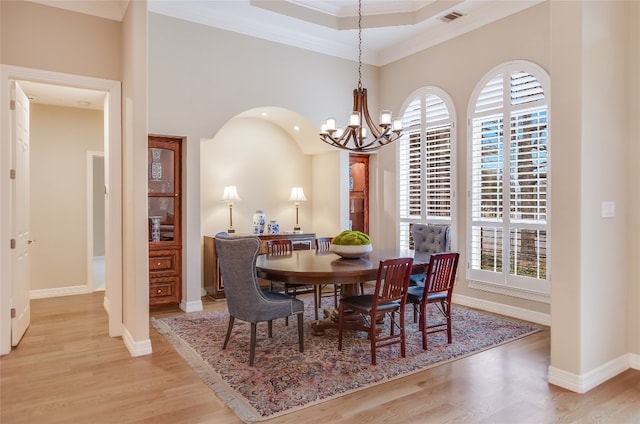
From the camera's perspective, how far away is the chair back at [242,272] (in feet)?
10.9

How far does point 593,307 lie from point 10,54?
16.7ft

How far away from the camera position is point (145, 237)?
12.1 ft

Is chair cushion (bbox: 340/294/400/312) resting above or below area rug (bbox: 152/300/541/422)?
above

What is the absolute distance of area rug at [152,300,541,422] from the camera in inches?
113

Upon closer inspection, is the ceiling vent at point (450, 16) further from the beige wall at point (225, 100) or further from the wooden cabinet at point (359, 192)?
the wooden cabinet at point (359, 192)

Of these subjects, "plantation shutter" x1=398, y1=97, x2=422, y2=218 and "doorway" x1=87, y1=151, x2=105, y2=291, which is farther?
"doorway" x1=87, y1=151, x2=105, y2=291

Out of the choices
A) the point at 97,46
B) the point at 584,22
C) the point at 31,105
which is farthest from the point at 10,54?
the point at 584,22

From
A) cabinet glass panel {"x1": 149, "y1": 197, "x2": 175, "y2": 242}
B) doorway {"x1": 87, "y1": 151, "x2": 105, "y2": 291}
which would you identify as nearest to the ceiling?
doorway {"x1": 87, "y1": 151, "x2": 105, "y2": 291}

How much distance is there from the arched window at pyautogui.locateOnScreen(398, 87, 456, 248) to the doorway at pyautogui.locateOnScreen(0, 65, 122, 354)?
3.83 metres

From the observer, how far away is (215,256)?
18.1 ft

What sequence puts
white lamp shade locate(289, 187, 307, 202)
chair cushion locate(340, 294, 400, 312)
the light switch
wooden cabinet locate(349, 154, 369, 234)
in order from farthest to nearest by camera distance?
wooden cabinet locate(349, 154, 369, 234) → white lamp shade locate(289, 187, 307, 202) → chair cushion locate(340, 294, 400, 312) → the light switch

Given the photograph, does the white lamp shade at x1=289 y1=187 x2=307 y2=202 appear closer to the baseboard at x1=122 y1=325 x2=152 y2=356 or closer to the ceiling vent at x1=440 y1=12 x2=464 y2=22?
the ceiling vent at x1=440 y1=12 x2=464 y2=22

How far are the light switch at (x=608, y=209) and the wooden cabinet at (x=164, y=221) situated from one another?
4.33m

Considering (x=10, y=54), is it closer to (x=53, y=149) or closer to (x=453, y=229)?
(x=53, y=149)
